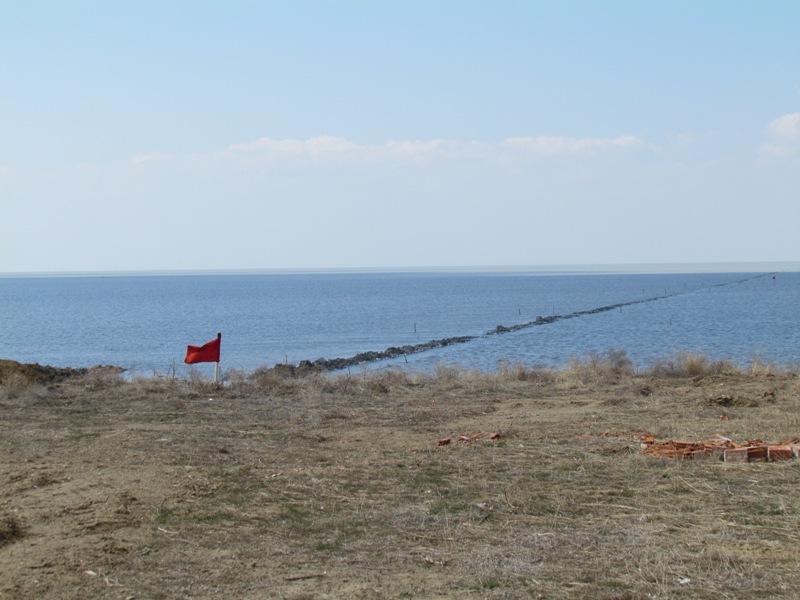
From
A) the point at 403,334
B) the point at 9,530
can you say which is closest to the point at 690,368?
the point at 9,530

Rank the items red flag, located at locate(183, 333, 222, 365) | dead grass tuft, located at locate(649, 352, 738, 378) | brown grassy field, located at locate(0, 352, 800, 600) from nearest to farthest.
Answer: brown grassy field, located at locate(0, 352, 800, 600), red flag, located at locate(183, 333, 222, 365), dead grass tuft, located at locate(649, 352, 738, 378)

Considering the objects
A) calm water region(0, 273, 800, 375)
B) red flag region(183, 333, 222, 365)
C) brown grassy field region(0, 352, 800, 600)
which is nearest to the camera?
brown grassy field region(0, 352, 800, 600)

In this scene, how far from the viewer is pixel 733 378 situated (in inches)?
834

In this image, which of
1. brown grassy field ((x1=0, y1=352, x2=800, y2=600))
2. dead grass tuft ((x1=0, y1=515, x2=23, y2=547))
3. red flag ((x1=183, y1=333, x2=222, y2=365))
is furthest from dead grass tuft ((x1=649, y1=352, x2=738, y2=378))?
dead grass tuft ((x1=0, y1=515, x2=23, y2=547))

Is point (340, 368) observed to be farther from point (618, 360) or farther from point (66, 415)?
point (66, 415)

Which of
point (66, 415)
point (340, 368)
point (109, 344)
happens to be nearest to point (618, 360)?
point (340, 368)

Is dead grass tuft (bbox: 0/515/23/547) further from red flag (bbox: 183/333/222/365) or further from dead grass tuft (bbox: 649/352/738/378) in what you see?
dead grass tuft (bbox: 649/352/738/378)

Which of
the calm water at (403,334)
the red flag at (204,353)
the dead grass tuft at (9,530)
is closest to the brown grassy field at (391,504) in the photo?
the dead grass tuft at (9,530)

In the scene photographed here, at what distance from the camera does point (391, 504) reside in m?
8.99

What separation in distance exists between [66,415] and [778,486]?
40.0 ft

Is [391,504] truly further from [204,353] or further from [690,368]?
[690,368]

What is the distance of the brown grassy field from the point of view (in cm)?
657

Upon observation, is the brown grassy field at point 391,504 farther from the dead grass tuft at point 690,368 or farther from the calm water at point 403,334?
the calm water at point 403,334

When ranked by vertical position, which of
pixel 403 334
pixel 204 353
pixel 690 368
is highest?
pixel 204 353
